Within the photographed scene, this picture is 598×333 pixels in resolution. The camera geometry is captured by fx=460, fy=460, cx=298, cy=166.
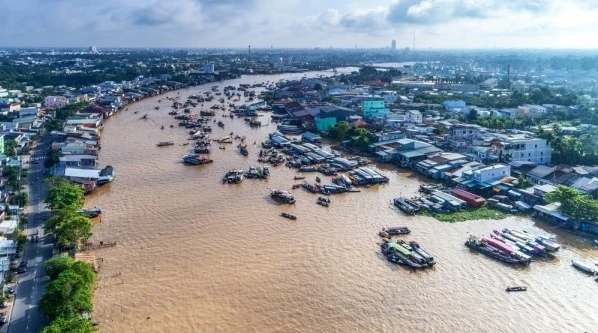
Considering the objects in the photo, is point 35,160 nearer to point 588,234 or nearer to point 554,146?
point 588,234

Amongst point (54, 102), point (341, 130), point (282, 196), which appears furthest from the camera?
point (54, 102)

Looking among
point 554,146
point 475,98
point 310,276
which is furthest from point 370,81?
point 310,276

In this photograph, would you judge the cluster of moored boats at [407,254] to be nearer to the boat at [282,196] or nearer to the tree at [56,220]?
the boat at [282,196]

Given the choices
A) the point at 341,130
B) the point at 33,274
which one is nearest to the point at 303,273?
the point at 33,274

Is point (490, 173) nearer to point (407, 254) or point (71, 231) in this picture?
point (407, 254)

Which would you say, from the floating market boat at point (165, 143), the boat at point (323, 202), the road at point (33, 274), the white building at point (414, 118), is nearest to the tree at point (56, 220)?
the road at point (33, 274)

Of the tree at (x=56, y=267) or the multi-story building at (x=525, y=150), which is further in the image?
the multi-story building at (x=525, y=150)

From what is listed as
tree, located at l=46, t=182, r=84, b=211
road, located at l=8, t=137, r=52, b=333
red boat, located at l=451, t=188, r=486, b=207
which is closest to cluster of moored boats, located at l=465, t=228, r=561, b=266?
red boat, located at l=451, t=188, r=486, b=207
